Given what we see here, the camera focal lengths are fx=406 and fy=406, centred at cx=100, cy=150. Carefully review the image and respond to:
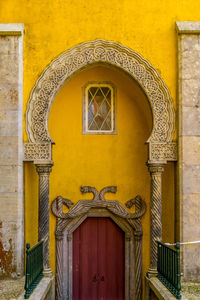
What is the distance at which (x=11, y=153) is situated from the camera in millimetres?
7613

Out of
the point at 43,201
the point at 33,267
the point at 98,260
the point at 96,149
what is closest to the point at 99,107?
the point at 96,149

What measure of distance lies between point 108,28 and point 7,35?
1943mm

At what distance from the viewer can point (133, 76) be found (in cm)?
787

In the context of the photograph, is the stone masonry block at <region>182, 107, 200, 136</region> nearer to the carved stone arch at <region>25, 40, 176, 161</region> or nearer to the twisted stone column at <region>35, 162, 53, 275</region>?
the carved stone arch at <region>25, 40, 176, 161</region>

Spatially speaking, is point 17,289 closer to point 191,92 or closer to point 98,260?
point 98,260

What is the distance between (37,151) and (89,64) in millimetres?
1971

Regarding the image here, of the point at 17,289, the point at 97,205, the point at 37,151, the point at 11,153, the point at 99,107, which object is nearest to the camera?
the point at 17,289

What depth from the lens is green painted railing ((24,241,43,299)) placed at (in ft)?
20.1

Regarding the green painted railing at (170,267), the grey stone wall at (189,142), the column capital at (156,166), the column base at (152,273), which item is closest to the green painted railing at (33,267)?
the column base at (152,273)

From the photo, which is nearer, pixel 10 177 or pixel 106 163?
pixel 10 177

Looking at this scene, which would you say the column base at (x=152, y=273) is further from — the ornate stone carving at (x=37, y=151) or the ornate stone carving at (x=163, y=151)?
the ornate stone carving at (x=37, y=151)

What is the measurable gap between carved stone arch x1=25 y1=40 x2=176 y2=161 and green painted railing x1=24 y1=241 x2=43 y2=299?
5.96 feet

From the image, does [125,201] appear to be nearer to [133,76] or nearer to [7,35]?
[133,76]

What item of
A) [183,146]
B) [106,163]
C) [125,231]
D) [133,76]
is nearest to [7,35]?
[133,76]
